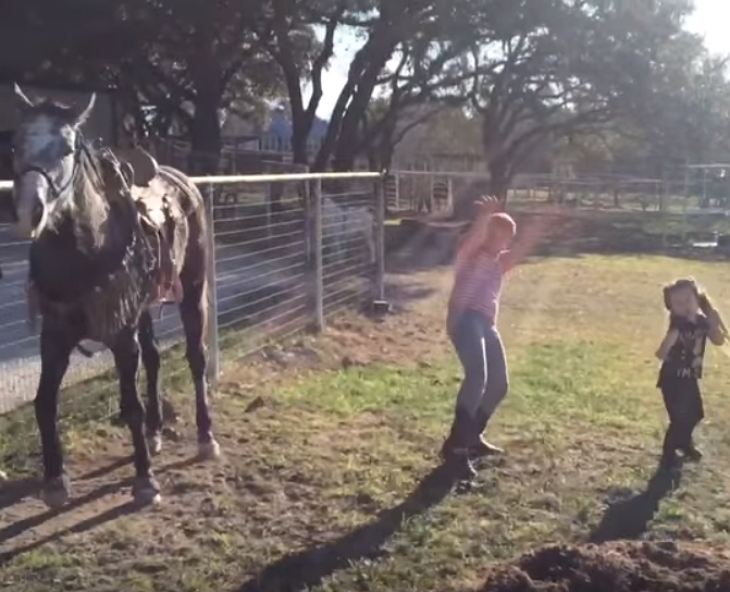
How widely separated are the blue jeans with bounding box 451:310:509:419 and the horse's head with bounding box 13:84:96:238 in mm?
2427

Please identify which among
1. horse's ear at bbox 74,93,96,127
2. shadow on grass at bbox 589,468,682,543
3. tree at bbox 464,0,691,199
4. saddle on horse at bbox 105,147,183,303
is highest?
tree at bbox 464,0,691,199

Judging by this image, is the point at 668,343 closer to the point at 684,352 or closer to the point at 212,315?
the point at 684,352

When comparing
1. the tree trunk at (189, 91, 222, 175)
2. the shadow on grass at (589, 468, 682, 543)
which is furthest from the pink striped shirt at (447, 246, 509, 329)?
the tree trunk at (189, 91, 222, 175)

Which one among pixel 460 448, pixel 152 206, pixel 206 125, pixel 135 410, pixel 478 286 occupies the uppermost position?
pixel 206 125

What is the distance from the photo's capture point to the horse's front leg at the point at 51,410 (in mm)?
5566

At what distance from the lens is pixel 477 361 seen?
641 cm

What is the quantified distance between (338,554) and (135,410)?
1.35 meters

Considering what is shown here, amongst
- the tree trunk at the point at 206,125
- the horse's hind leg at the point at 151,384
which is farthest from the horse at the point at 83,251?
the tree trunk at the point at 206,125

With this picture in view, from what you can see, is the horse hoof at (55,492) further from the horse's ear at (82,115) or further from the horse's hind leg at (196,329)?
the horse's ear at (82,115)

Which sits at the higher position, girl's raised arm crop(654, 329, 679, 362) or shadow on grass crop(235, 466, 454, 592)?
girl's raised arm crop(654, 329, 679, 362)

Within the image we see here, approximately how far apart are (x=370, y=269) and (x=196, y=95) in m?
17.5

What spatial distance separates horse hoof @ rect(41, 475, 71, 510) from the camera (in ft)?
18.4

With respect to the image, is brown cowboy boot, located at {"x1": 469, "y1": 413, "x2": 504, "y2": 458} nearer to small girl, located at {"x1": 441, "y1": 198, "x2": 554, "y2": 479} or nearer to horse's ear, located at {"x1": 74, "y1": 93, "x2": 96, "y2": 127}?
small girl, located at {"x1": 441, "y1": 198, "x2": 554, "y2": 479}

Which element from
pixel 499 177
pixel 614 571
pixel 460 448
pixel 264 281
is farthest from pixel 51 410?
pixel 499 177
